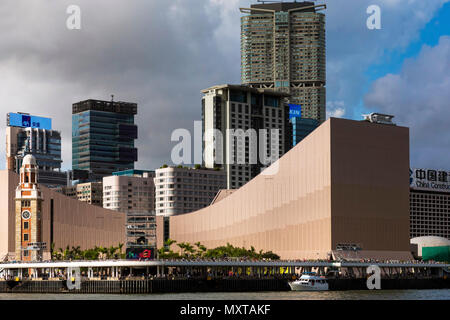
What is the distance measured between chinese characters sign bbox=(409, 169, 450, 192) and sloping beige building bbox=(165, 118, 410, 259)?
59.1m

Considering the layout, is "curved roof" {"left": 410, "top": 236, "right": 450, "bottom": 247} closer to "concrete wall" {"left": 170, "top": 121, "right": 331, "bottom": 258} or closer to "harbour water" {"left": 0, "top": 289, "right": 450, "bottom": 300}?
"concrete wall" {"left": 170, "top": 121, "right": 331, "bottom": 258}

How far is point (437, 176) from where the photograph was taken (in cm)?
18425

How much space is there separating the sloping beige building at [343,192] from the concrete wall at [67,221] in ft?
113

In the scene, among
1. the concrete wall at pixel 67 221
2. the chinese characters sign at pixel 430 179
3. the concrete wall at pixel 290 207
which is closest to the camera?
the concrete wall at pixel 290 207

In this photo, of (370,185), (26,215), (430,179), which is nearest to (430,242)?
(430,179)

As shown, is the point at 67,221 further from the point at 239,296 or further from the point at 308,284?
the point at 239,296

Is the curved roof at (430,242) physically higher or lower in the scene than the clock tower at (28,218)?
lower

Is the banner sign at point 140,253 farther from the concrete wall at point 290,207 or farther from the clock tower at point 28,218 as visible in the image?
the concrete wall at point 290,207

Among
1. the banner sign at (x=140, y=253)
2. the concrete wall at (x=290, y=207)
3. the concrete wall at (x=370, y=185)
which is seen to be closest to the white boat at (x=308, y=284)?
the banner sign at (x=140, y=253)

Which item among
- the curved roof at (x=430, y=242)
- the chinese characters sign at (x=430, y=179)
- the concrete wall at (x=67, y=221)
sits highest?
the chinese characters sign at (x=430, y=179)

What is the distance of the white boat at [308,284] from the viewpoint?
297 feet

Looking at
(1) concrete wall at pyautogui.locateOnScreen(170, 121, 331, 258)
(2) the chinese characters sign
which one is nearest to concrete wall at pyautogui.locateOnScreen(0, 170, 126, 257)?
(1) concrete wall at pyautogui.locateOnScreen(170, 121, 331, 258)
